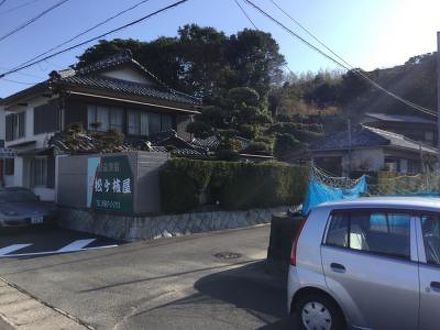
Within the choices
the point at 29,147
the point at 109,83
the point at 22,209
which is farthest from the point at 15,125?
the point at 22,209

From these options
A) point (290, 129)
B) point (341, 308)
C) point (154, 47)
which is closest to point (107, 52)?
point (154, 47)

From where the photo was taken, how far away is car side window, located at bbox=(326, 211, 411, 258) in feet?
16.1

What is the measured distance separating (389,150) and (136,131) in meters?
16.9

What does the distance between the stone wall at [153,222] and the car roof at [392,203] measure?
874 cm

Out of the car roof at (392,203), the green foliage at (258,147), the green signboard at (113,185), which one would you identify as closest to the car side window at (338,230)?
the car roof at (392,203)

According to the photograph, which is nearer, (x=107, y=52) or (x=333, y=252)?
(x=333, y=252)

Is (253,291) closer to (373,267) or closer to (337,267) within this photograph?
(337,267)

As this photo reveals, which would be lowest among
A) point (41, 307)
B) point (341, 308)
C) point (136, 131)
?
point (41, 307)

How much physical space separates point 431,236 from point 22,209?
44.2ft

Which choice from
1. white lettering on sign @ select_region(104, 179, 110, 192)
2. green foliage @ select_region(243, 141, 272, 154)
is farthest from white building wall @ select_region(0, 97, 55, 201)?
green foliage @ select_region(243, 141, 272, 154)

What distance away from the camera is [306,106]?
5978 centimetres

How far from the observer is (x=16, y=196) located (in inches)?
664

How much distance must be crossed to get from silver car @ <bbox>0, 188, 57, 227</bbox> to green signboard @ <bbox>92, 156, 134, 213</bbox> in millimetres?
1719

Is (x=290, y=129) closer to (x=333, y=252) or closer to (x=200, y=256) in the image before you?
(x=200, y=256)
